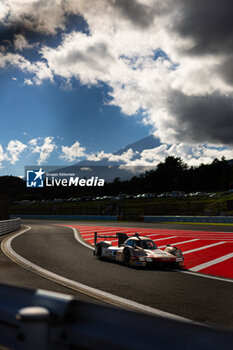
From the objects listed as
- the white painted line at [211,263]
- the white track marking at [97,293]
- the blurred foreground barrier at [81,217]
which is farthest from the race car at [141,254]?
the blurred foreground barrier at [81,217]

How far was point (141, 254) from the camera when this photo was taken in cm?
1202

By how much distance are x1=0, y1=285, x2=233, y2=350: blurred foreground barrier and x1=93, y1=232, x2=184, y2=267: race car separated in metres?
9.69

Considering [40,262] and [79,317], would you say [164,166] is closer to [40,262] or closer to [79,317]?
[40,262]

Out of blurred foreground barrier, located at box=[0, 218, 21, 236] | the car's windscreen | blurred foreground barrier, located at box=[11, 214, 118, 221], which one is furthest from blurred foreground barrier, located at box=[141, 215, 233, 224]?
the car's windscreen

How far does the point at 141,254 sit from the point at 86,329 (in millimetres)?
10089

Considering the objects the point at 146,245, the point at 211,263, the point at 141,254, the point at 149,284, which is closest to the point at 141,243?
the point at 146,245

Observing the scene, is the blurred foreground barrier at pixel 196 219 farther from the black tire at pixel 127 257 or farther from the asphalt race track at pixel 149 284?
the black tire at pixel 127 257

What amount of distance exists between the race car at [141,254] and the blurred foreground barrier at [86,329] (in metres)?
9.69

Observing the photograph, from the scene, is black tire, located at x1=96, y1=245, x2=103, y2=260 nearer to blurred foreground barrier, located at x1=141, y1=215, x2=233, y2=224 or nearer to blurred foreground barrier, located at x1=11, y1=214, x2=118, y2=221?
blurred foreground barrier, located at x1=141, y1=215, x2=233, y2=224

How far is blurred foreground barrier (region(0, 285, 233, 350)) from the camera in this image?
1.84 meters

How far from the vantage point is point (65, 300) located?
2.22 meters

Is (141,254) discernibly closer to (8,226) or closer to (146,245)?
(146,245)

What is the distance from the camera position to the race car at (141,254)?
11.9 m

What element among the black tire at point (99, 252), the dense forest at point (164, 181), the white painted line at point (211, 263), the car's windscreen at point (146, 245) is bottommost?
the white painted line at point (211, 263)
